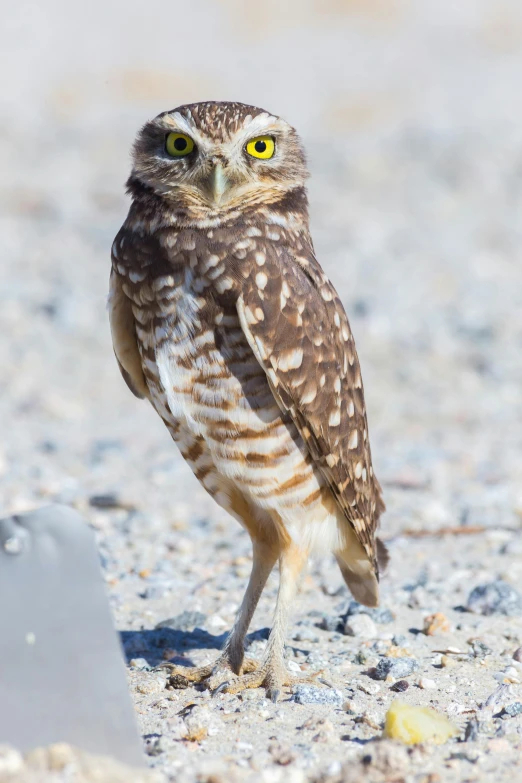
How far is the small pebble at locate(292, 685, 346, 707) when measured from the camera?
11.4 ft

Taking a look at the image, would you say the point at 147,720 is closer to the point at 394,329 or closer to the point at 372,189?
the point at 394,329

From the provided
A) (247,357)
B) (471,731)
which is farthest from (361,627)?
(247,357)

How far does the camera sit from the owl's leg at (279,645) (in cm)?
369

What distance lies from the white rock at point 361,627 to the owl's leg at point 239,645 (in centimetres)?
52

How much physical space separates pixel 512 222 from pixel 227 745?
33.6ft

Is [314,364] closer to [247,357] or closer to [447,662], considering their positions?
[247,357]

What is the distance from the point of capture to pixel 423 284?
10297mm

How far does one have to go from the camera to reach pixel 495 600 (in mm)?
4602

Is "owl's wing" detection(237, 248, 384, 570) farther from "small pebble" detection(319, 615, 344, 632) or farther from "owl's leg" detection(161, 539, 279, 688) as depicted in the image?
"small pebble" detection(319, 615, 344, 632)

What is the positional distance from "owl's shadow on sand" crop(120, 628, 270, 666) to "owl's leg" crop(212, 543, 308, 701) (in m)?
→ 0.43

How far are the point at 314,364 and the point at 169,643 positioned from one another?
4.79 feet

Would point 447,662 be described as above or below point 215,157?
below

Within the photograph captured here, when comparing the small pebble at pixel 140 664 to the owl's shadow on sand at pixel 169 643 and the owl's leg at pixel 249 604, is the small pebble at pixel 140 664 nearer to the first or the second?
the owl's shadow on sand at pixel 169 643

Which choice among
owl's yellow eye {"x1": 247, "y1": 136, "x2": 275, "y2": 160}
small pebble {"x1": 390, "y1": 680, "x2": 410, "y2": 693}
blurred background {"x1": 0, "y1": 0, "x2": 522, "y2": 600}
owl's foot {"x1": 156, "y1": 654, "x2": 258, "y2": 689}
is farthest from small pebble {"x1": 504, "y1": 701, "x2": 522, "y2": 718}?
owl's yellow eye {"x1": 247, "y1": 136, "x2": 275, "y2": 160}
